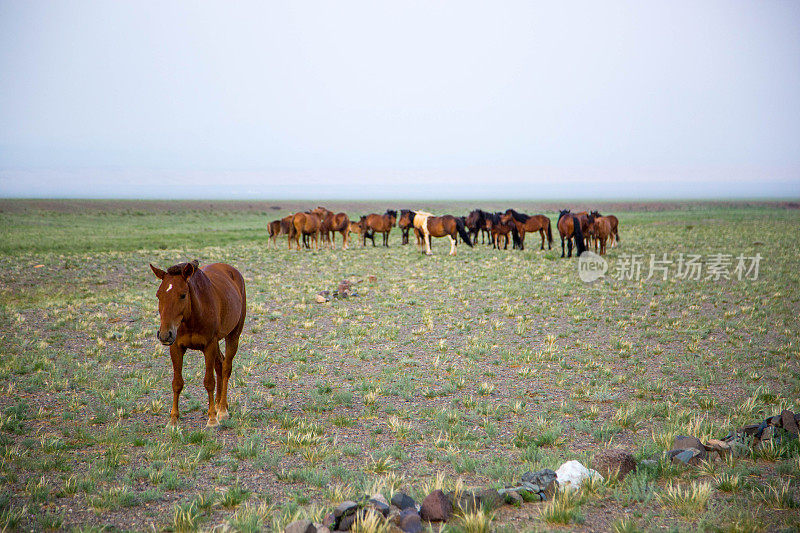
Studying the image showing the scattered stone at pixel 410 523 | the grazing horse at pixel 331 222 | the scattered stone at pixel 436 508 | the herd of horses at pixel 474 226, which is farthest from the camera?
the grazing horse at pixel 331 222

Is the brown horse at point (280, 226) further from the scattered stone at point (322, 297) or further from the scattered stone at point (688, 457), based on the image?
the scattered stone at point (688, 457)

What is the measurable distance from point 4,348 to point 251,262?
51.7ft

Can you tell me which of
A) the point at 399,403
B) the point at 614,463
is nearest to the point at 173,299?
the point at 399,403

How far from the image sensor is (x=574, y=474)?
5.01 metres

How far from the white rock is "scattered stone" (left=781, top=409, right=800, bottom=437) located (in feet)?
8.57

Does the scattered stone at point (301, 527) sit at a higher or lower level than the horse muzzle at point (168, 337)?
lower

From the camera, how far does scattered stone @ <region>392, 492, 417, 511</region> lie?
4.35 meters

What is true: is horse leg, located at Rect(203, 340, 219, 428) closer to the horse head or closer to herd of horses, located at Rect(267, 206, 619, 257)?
the horse head

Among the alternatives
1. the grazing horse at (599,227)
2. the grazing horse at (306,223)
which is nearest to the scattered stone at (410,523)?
the grazing horse at (599,227)

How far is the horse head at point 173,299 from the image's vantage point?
5.82m

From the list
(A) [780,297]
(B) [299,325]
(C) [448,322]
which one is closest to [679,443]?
(C) [448,322]

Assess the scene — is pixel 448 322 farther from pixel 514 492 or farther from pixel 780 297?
pixel 780 297

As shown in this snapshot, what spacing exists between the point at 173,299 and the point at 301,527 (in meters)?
3.31

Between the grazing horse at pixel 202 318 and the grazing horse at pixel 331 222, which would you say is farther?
the grazing horse at pixel 331 222
